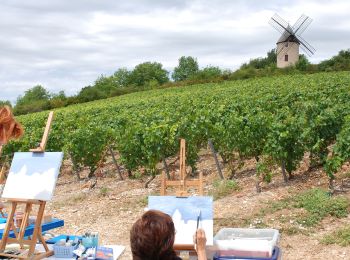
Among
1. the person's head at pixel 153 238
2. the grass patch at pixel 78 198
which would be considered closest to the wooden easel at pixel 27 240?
the person's head at pixel 153 238

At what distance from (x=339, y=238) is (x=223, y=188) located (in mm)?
3210

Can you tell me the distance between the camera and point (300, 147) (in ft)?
30.4

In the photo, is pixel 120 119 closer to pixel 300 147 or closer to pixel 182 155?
pixel 300 147

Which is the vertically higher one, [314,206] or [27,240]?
[27,240]

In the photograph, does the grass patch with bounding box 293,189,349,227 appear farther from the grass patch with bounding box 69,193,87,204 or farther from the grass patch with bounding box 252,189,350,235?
the grass patch with bounding box 69,193,87,204

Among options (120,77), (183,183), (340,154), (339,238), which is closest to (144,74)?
(120,77)

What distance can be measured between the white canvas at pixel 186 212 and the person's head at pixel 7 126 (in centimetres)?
135

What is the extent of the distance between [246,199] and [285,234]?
5.58ft

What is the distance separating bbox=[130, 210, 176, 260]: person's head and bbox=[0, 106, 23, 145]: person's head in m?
1.99

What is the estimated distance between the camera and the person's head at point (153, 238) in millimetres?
2646

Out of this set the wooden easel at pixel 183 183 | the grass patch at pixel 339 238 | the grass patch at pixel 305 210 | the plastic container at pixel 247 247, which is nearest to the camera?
the plastic container at pixel 247 247

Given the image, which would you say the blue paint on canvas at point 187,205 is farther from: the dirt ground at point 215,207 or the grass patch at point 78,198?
the grass patch at point 78,198

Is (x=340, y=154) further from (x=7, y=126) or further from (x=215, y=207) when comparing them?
(x=7, y=126)

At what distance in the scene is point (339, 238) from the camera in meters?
6.51
